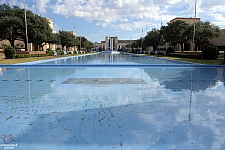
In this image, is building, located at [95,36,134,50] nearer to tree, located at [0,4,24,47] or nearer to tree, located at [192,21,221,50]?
tree, located at [192,21,221,50]

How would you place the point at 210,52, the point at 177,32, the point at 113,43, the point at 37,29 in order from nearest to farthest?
the point at 210,52, the point at 37,29, the point at 177,32, the point at 113,43

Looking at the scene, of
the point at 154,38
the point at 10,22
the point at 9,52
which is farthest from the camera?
the point at 154,38

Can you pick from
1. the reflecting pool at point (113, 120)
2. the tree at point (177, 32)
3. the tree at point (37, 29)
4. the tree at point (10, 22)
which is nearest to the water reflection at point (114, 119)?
the reflecting pool at point (113, 120)

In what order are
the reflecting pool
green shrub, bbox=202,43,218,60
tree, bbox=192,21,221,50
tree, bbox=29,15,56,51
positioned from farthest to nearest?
tree, bbox=192,21,221,50, tree, bbox=29,15,56,51, green shrub, bbox=202,43,218,60, the reflecting pool

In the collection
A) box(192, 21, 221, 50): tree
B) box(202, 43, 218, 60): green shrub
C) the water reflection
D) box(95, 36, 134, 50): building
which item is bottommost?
the water reflection

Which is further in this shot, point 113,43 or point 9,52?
point 113,43

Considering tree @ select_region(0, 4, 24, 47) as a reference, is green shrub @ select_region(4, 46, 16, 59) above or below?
below

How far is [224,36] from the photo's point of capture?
35.8 metres

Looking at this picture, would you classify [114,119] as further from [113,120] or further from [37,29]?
[37,29]

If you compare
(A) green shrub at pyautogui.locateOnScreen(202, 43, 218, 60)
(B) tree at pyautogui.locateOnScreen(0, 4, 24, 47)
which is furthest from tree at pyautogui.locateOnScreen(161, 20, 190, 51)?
(B) tree at pyautogui.locateOnScreen(0, 4, 24, 47)

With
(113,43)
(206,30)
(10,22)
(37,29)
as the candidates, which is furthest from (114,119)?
(113,43)

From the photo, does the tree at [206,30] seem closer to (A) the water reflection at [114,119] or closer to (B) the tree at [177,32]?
(B) the tree at [177,32]

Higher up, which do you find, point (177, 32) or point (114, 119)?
point (177, 32)

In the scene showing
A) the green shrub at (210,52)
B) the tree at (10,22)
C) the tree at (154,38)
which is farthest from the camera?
the tree at (154,38)
